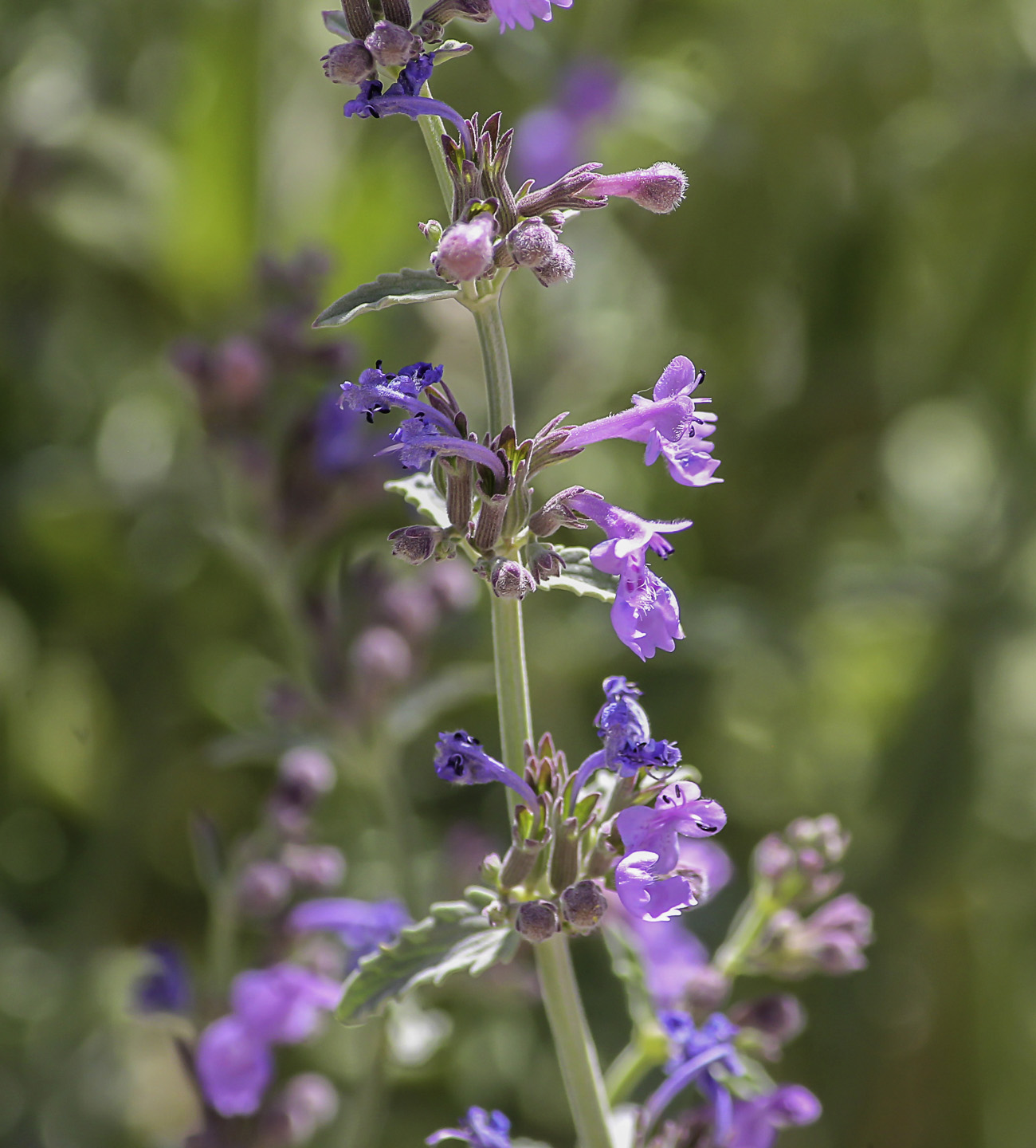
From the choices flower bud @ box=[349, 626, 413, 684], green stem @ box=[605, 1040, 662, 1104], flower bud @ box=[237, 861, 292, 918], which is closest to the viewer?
green stem @ box=[605, 1040, 662, 1104]

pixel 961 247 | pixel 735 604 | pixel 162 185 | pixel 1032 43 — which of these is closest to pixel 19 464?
pixel 162 185

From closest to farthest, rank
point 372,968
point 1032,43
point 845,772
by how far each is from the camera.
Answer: point 372,968
point 845,772
point 1032,43

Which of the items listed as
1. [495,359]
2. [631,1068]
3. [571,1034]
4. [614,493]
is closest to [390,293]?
[495,359]

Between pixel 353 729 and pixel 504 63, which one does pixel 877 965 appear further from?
pixel 504 63

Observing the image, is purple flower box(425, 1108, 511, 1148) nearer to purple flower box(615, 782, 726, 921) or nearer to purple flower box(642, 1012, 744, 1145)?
purple flower box(642, 1012, 744, 1145)

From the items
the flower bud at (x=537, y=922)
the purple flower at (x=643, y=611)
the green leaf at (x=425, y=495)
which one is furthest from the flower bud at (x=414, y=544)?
the flower bud at (x=537, y=922)

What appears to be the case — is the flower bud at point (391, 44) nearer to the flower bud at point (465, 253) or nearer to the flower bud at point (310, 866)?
the flower bud at point (465, 253)

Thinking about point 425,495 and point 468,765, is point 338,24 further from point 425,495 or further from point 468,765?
point 468,765

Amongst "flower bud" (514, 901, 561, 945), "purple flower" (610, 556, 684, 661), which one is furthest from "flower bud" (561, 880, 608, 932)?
"purple flower" (610, 556, 684, 661)
